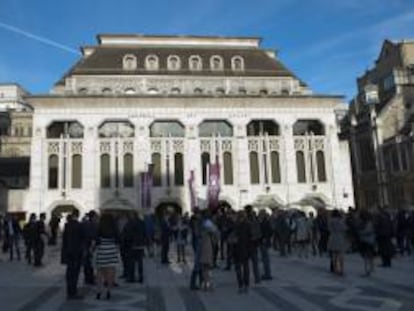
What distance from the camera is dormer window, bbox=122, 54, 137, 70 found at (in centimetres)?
5159

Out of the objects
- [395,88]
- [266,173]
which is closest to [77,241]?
[266,173]

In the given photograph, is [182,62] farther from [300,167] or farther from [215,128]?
[300,167]

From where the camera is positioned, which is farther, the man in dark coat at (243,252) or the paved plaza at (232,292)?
the man in dark coat at (243,252)

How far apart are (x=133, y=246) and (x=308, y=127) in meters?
38.8

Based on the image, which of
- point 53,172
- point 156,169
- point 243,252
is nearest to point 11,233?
point 243,252

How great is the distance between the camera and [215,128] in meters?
49.4

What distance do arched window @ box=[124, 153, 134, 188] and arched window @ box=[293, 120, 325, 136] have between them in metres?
16.1

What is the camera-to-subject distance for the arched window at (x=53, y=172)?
46125 millimetres

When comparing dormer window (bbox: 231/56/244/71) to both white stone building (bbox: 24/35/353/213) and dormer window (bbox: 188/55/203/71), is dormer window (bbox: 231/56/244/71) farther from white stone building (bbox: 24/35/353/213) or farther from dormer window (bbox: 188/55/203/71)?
dormer window (bbox: 188/55/203/71)

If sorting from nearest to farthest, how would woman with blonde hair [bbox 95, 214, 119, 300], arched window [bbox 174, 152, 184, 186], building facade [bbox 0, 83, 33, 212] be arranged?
1. woman with blonde hair [bbox 95, 214, 119, 300]
2. building facade [bbox 0, 83, 33, 212]
3. arched window [bbox 174, 152, 184, 186]

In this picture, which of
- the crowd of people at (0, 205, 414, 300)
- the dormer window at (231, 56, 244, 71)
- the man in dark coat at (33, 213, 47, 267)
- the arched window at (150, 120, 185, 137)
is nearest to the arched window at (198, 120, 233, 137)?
the arched window at (150, 120, 185, 137)

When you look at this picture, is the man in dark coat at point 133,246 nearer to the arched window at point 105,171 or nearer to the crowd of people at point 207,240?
the crowd of people at point 207,240

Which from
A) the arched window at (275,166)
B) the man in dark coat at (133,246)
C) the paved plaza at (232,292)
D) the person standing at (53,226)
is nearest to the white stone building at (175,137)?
the arched window at (275,166)

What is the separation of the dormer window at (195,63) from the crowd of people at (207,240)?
32342mm
